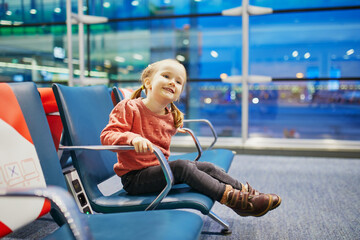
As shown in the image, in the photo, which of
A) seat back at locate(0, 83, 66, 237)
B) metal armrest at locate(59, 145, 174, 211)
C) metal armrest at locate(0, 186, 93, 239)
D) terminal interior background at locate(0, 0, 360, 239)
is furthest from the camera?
terminal interior background at locate(0, 0, 360, 239)

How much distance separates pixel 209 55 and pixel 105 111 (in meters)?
2.98

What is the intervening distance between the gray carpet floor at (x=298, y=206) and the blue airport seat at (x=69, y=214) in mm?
768

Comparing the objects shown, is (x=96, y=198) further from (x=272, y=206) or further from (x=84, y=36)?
(x=84, y=36)

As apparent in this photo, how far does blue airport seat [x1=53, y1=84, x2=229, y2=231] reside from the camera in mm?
1221

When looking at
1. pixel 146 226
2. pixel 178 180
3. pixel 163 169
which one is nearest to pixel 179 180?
pixel 178 180

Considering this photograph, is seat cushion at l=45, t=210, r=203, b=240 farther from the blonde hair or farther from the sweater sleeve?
the blonde hair

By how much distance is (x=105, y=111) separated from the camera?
1.71m

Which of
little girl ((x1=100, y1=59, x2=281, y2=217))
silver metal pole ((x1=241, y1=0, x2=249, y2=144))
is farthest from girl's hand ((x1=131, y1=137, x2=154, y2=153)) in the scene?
silver metal pole ((x1=241, y1=0, x2=249, y2=144))

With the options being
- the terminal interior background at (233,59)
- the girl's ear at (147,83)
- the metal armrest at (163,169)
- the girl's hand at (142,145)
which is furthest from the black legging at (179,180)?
the terminal interior background at (233,59)

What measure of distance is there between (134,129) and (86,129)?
217mm

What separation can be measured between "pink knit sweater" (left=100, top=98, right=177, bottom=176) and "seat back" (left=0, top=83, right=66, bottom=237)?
25 centimetres

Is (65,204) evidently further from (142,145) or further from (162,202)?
(162,202)

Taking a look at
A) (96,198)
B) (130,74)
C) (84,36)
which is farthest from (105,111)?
(84,36)

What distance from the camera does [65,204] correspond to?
2.20ft
